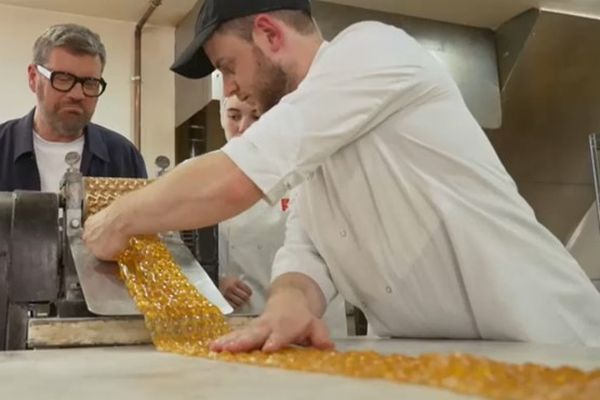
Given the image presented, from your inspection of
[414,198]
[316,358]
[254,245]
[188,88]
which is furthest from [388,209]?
[188,88]

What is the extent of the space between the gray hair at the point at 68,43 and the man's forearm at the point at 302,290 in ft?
4.40

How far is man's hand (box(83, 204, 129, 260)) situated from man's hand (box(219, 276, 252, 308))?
0.70m

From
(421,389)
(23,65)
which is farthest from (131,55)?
(421,389)

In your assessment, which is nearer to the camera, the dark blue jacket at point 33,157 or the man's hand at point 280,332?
the man's hand at point 280,332

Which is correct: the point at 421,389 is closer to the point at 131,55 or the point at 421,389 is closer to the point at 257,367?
the point at 257,367

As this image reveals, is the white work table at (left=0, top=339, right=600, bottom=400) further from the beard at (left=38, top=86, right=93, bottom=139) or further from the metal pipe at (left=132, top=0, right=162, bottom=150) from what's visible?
the metal pipe at (left=132, top=0, right=162, bottom=150)

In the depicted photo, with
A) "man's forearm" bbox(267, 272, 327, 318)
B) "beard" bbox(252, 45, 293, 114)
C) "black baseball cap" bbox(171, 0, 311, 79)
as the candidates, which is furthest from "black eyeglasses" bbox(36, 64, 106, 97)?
"man's forearm" bbox(267, 272, 327, 318)

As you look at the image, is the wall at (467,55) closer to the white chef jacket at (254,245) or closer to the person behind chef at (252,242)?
the person behind chef at (252,242)

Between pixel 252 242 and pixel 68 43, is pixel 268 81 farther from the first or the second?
pixel 68 43

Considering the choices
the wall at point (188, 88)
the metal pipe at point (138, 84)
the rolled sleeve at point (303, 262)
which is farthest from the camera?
the metal pipe at point (138, 84)

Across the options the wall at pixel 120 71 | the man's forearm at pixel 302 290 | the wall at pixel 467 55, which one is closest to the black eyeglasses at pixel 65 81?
the wall at pixel 120 71

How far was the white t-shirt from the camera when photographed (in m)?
2.20

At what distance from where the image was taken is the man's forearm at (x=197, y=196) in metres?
1.19

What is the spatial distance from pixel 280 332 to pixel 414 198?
0.38 metres
